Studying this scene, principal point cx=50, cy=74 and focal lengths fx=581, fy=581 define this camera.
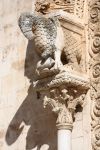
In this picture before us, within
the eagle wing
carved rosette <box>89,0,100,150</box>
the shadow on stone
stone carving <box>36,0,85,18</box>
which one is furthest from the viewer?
the shadow on stone

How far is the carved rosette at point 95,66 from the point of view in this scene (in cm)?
648

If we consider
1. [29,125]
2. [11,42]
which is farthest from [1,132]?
[11,42]

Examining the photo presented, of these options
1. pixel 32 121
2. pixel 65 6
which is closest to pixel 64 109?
pixel 32 121

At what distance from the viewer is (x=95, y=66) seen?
22.0 feet

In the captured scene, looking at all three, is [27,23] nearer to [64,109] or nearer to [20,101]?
[64,109]

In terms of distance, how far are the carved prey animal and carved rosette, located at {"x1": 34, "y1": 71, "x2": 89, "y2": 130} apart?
155mm

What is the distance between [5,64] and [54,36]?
4.91 feet

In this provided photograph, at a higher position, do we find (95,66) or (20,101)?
(95,66)

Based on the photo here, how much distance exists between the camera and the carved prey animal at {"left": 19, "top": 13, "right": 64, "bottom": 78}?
21.2ft

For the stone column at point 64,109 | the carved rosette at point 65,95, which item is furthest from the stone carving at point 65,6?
the stone column at point 64,109

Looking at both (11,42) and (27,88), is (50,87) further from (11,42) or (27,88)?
(11,42)

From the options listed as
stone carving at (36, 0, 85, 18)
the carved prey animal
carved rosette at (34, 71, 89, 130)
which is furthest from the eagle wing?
carved rosette at (34, 71, 89, 130)

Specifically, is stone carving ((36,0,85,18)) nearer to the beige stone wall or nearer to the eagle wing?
the eagle wing

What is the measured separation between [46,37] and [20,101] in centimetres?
121
